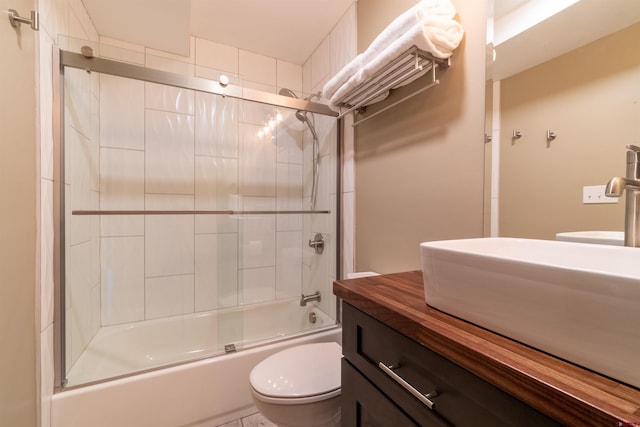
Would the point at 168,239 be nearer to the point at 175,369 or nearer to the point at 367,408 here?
the point at 175,369

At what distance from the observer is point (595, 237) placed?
649mm

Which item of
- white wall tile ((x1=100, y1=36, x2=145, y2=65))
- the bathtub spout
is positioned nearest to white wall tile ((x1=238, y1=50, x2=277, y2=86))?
white wall tile ((x1=100, y1=36, x2=145, y2=65))

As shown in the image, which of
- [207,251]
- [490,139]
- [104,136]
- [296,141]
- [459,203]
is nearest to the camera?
[490,139]

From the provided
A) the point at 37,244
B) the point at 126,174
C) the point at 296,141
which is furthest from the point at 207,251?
the point at 296,141

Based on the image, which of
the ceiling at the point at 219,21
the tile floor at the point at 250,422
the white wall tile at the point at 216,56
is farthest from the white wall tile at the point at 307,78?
the tile floor at the point at 250,422

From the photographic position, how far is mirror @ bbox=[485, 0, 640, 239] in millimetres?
617

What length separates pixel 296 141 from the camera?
1950mm

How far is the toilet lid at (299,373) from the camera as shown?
97 cm

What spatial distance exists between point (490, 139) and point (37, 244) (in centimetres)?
177

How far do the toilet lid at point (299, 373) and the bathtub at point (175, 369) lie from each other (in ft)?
1.12

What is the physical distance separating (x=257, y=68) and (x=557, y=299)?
239cm

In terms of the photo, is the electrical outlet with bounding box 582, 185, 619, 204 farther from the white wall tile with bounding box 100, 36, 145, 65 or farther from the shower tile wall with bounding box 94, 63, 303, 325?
the white wall tile with bounding box 100, 36, 145, 65

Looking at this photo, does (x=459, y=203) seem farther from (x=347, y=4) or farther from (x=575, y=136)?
(x=347, y=4)

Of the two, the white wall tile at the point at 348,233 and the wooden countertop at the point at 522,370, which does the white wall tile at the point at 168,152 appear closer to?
the white wall tile at the point at 348,233
